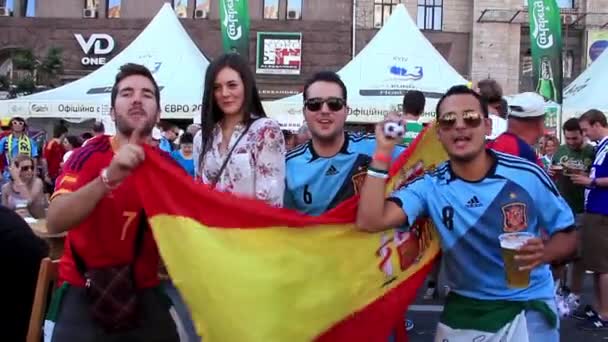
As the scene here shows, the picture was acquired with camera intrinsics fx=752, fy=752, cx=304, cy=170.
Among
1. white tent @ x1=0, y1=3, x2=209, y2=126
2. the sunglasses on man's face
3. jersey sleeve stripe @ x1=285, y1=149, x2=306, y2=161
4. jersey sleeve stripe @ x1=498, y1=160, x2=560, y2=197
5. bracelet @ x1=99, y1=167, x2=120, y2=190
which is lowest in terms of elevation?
bracelet @ x1=99, y1=167, x2=120, y2=190

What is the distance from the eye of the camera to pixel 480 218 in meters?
3.15

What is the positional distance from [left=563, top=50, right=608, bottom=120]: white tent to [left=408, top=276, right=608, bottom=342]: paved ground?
9.05m

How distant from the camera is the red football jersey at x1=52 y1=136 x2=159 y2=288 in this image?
3.09m

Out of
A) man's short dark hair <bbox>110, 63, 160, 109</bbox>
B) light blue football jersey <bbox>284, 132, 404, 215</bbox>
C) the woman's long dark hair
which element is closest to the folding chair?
man's short dark hair <bbox>110, 63, 160, 109</bbox>

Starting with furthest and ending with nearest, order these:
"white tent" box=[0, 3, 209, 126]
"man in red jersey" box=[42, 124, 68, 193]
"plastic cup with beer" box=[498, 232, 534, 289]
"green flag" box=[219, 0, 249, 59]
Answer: "green flag" box=[219, 0, 249, 59]
"white tent" box=[0, 3, 209, 126]
"man in red jersey" box=[42, 124, 68, 193]
"plastic cup with beer" box=[498, 232, 534, 289]

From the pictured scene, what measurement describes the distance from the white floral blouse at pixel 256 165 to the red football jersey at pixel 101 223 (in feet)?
1.53

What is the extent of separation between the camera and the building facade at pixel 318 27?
1247 inches

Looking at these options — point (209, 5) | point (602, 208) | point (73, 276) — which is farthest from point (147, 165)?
Answer: point (209, 5)

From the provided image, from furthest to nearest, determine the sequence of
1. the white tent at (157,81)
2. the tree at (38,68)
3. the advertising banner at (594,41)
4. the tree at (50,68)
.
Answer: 1. the advertising banner at (594,41)
2. the tree at (50,68)
3. the tree at (38,68)
4. the white tent at (157,81)

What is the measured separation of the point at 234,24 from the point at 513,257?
1783 centimetres

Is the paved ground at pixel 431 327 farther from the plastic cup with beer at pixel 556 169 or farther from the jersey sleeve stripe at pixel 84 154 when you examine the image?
the jersey sleeve stripe at pixel 84 154

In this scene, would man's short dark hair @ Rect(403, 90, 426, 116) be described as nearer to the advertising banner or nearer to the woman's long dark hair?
the woman's long dark hair

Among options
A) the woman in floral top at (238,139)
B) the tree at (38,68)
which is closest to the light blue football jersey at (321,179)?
the woman in floral top at (238,139)

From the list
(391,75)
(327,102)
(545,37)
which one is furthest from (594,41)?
(327,102)
